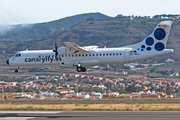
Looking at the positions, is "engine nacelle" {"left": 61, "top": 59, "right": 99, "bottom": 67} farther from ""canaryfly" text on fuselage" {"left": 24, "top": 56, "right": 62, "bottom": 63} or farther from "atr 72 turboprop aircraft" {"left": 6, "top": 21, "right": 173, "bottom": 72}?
""canaryfly" text on fuselage" {"left": 24, "top": 56, "right": 62, "bottom": 63}

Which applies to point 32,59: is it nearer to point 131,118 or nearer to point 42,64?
point 42,64

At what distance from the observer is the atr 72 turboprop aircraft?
52562 mm

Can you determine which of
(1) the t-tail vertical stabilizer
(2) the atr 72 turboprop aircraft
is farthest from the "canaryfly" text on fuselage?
(1) the t-tail vertical stabilizer

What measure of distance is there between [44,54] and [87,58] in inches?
301

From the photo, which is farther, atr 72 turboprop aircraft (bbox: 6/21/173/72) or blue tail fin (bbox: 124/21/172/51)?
blue tail fin (bbox: 124/21/172/51)

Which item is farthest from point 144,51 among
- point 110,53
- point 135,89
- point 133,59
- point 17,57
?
point 135,89

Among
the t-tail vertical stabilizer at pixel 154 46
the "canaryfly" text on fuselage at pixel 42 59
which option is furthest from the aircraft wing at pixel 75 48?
the t-tail vertical stabilizer at pixel 154 46

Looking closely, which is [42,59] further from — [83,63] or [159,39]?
[159,39]

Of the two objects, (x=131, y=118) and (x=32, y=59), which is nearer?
(x=131, y=118)

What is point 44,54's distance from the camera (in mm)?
55938

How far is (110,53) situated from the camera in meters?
Answer: 52.9

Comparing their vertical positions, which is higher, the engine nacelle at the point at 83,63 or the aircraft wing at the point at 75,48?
the aircraft wing at the point at 75,48

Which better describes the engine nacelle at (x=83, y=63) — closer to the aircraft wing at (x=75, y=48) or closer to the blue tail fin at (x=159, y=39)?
the aircraft wing at (x=75, y=48)

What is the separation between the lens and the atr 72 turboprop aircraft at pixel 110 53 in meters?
52.6
